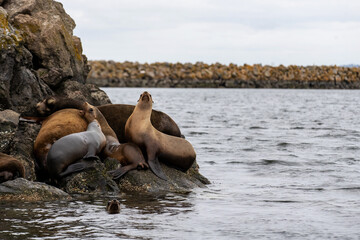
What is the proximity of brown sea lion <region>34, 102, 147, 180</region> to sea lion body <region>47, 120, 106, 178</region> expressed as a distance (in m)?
0.31

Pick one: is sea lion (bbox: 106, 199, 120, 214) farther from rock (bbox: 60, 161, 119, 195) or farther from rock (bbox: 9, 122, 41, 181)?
rock (bbox: 9, 122, 41, 181)

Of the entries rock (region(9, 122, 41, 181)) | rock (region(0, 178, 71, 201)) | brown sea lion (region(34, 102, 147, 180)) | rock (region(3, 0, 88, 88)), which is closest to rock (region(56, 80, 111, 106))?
rock (region(3, 0, 88, 88))

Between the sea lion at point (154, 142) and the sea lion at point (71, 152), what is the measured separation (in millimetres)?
910

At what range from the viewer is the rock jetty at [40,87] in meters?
11.0

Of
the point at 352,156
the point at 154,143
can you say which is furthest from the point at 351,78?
the point at 154,143

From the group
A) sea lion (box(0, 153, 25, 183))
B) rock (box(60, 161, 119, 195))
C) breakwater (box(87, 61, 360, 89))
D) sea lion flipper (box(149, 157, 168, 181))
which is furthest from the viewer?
breakwater (box(87, 61, 360, 89))

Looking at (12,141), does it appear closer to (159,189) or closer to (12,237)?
(159,189)

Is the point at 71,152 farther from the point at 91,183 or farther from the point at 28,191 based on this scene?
the point at 28,191

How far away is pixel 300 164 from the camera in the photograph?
17703 mm

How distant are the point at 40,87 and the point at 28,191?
11.7 feet

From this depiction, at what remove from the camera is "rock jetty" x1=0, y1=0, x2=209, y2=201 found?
1098cm

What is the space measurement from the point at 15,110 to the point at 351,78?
109760 mm

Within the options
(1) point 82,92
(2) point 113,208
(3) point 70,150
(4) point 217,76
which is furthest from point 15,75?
(4) point 217,76

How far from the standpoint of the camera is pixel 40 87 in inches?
520
